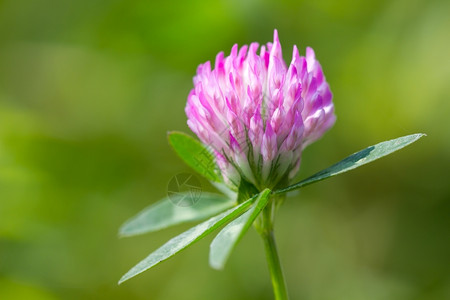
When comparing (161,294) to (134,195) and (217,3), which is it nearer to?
(134,195)

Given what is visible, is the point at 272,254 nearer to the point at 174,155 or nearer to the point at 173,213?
the point at 173,213

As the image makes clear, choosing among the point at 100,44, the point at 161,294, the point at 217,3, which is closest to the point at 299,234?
the point at 161,294

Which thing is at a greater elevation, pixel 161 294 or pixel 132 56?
pixel 132 56

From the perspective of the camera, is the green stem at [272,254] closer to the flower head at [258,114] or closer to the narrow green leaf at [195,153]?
the flower head at [258,114]

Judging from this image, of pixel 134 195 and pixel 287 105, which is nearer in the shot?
pixel 287 105

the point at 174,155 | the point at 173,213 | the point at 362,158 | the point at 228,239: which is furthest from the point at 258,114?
the point at 174,155

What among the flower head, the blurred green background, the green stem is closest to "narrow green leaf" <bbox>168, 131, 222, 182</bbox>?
the flower head
